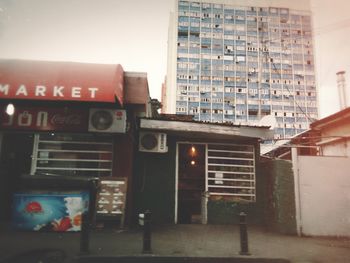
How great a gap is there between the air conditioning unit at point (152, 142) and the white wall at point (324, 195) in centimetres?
467

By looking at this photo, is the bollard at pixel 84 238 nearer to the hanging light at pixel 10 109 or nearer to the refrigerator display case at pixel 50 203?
the refrigerator display case at pixel 50 203

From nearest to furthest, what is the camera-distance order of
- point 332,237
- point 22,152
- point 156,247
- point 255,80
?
point 156,247 → point 332,237 → point 22,152 → point 255,80

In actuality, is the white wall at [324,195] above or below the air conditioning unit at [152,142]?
below

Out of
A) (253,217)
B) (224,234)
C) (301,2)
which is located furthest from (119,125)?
(301,2)

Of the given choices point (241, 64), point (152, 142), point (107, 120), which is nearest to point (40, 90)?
point (107, 120)

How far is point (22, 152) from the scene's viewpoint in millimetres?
12711

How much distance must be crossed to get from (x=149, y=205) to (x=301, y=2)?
102980 mm

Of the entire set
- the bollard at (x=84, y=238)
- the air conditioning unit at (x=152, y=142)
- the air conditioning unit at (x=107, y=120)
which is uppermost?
the air conditioning unit at (x=107, y=120)

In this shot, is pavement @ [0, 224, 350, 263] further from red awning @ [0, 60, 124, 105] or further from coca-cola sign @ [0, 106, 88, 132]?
red awning @ [0, 60, 124, 105]

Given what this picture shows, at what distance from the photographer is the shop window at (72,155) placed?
10.9m

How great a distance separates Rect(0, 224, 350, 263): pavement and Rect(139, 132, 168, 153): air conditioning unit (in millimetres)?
2786

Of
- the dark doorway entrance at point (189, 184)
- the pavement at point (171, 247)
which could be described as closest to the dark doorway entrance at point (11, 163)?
the pavement at point (171, 247)

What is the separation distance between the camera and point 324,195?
393 inches

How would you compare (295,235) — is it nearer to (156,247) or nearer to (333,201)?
(333,201)
